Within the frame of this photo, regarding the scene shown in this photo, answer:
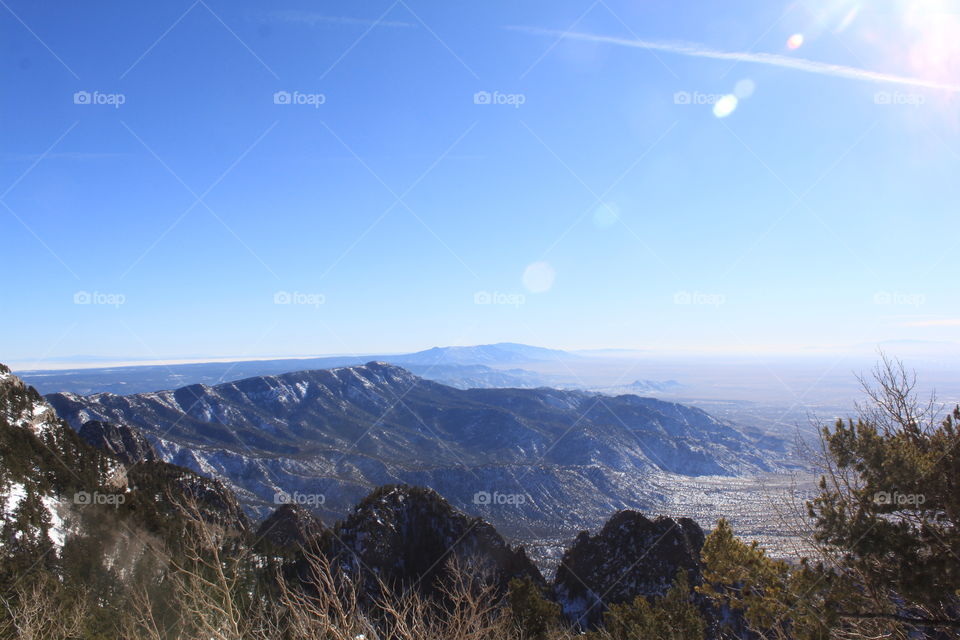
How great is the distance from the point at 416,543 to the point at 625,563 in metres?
30.4

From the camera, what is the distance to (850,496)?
15.2 m

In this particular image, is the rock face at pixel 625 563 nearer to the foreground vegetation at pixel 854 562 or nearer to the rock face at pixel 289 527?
the rock face at pixel 289 527

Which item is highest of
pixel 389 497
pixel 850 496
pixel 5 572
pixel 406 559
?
pixel 850 496

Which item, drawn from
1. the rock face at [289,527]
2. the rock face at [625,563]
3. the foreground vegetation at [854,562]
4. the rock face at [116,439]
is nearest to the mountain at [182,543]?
the rock face at [625,563]

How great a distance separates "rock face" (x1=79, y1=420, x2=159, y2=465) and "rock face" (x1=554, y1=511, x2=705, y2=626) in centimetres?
9151

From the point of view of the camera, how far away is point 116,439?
115 meters

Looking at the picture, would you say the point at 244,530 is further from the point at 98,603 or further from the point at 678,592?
the point at 678,592

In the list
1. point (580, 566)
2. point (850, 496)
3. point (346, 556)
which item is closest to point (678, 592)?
point (850, 496)

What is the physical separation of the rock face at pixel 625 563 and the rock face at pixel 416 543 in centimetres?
632

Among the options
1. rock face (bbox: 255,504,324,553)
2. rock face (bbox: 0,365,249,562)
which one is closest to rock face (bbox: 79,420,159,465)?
rock face (bbox: 0,365,249,562)

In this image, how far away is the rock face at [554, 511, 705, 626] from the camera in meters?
60.8

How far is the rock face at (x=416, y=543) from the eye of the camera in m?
68.9

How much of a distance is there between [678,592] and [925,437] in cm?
2244

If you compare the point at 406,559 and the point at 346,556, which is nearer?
the point at 346,556
